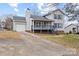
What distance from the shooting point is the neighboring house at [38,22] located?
2.74 m

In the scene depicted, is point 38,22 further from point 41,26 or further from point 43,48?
point 43,48

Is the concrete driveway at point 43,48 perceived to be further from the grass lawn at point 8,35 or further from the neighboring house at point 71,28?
the neighboring house at point 71,28

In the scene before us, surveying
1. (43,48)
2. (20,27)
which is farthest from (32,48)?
(20,27)

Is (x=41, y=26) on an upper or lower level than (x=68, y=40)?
upper

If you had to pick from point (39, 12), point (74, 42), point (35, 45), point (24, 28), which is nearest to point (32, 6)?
point (39, 12)

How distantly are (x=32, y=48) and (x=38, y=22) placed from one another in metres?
0.34

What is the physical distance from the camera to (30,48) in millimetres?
2701

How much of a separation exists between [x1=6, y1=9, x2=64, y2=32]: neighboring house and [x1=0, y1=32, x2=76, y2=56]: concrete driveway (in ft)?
0.34

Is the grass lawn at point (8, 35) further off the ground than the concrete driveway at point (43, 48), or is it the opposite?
the grass lawn at point (8, 35)

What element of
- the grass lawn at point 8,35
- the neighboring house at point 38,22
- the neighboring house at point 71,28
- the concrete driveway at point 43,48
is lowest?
the concrete driveway at point 43,48

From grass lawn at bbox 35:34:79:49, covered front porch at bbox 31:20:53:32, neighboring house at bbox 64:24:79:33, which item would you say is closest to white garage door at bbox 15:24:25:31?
covered front porch at bbox 31:20:53:32

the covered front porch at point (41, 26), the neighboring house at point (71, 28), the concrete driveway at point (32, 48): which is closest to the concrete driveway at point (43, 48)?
the concrete driveway at point (32, 48)

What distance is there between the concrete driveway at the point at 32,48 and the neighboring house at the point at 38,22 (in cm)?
10

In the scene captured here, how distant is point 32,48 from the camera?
2.70m
